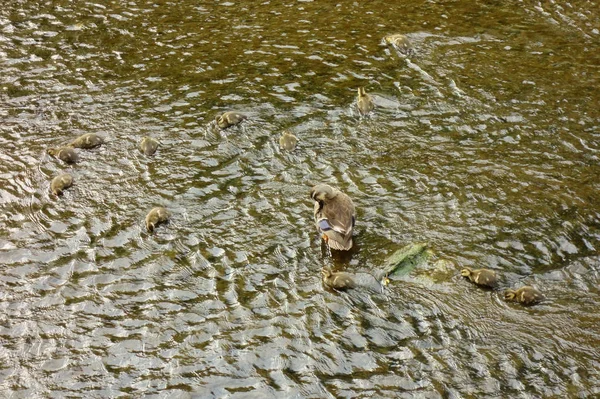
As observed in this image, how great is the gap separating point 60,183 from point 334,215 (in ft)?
12.3

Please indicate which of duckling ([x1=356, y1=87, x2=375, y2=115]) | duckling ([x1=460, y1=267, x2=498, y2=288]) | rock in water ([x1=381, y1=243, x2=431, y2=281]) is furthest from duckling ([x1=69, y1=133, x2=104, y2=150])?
duckling ([x1=460, y1=267, x2=498, y2=288])

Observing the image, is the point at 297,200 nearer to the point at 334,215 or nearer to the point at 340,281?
the point at 334,215

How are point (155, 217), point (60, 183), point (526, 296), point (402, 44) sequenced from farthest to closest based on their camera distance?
point (402, 44) → point (60, 183) → point (155, 217) → point (526, 296)

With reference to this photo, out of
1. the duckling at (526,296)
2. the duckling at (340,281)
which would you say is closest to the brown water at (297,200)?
the duckling at (526,296)

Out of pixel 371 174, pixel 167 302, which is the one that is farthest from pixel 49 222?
pixel 371 174

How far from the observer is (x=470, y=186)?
8461 mm

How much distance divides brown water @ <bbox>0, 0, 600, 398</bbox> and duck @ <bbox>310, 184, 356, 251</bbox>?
0.63 ft

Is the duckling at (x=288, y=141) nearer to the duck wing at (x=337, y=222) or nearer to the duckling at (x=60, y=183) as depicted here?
the duck wing at (x=337, y=222)

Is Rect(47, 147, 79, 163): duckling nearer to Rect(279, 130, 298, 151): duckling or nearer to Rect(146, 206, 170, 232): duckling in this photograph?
Rect(146, 206, 170, 232): duckling

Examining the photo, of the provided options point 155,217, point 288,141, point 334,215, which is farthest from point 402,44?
point 155,217

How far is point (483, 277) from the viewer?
22.7ft

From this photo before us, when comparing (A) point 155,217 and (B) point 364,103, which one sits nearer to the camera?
(A) point 155,217

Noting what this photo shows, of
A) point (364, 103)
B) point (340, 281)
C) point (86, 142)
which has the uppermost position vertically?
point (364, 103)

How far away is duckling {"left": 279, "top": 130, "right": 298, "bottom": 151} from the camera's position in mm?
9336
